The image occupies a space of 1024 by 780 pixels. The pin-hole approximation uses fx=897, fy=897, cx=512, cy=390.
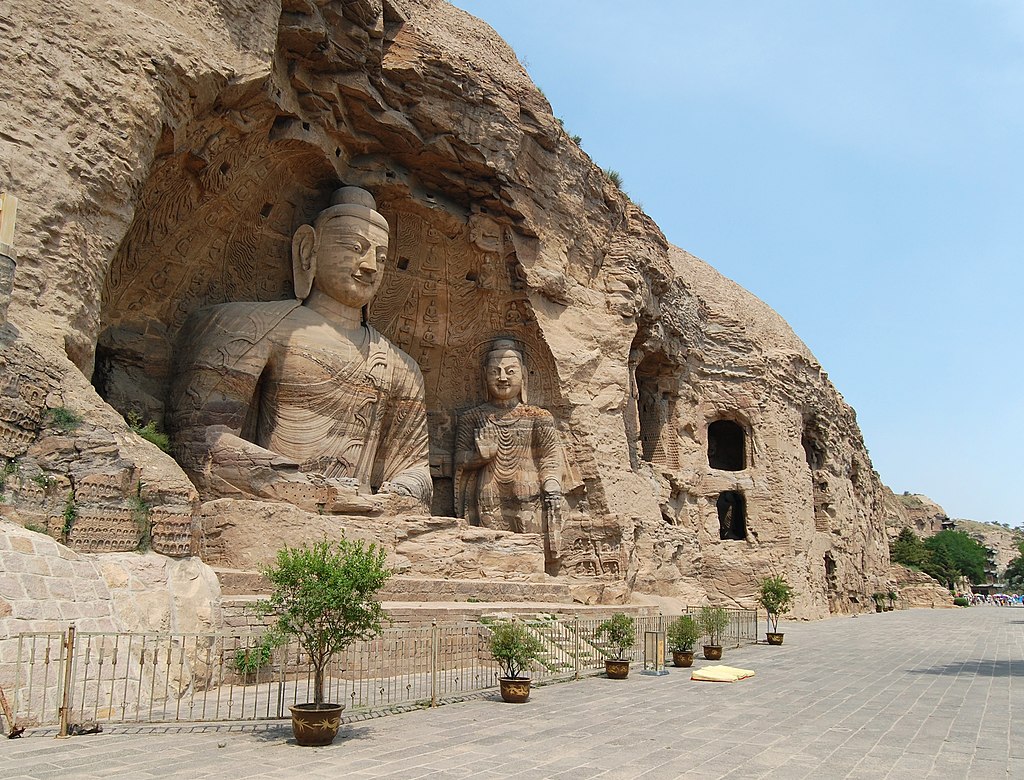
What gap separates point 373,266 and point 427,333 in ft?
7.72

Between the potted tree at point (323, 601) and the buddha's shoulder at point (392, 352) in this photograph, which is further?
the buddha's shoulder at point (392, 352)

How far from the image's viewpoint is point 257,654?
6.50 metres

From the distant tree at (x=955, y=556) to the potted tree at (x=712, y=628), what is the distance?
32755 millimetres

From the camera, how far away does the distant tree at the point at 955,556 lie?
147ft

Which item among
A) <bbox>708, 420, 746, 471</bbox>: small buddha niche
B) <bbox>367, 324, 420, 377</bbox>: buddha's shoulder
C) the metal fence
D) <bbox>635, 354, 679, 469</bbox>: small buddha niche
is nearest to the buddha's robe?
<bbox>367, 324, 420, 377</bbox>: buddha's shoulder

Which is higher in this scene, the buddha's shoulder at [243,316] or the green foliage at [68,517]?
the buddha's shoulder at [243,316]

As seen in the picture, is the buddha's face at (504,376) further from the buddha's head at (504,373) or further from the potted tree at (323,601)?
the potted tree at (323,601)

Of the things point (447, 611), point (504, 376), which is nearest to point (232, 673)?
point (447, 611)

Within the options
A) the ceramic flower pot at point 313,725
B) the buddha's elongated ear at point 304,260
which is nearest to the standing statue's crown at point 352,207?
the buddha's elongated ear at point 304,260

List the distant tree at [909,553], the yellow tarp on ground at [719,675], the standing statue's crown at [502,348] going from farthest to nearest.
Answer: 1. the distant tree at [909,553]
2. the standing statue's crown at [502,348]
3. the yellow tarp on ground at [719,675]

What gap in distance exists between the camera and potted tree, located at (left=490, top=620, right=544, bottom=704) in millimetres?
7645

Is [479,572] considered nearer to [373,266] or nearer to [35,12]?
[373,266]

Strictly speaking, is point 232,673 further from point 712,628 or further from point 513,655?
point 712,628

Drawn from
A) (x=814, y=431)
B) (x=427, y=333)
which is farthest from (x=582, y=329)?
(x=814, y=431)
